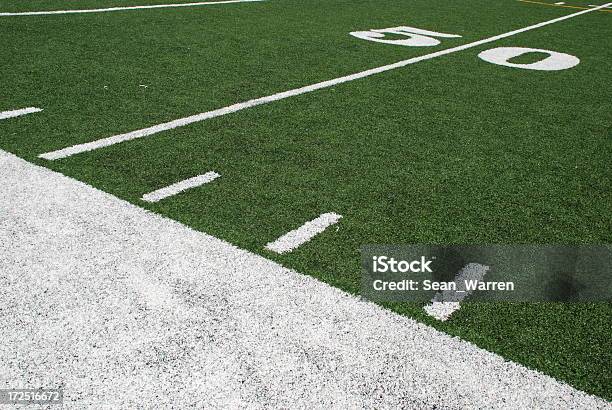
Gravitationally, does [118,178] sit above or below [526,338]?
above

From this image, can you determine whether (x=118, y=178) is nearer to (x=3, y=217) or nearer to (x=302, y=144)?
(x=3, y=217)

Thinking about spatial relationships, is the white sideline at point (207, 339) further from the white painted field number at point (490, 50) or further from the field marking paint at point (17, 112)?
the white painted field number at point (490, 50)

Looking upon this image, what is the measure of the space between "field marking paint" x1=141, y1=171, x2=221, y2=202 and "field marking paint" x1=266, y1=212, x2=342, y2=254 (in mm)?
736

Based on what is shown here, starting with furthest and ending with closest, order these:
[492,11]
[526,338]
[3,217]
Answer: [492,11], [3,217], [526,338]

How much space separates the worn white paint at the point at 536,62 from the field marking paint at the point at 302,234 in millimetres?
4563

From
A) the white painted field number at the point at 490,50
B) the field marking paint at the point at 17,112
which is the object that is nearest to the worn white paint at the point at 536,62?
the white painted field number at the point at 490,50

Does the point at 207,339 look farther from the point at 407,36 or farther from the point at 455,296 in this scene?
the point at 407,36

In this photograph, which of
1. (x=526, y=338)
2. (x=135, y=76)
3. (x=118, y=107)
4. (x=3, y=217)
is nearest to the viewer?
(x=526, y=338)

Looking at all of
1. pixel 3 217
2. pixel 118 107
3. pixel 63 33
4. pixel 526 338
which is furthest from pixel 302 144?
pixel 63 33

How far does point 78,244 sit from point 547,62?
6.08 m

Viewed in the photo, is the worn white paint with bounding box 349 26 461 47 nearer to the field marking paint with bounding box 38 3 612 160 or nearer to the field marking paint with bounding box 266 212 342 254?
the field marking paint with bounding box 38 3 612 160

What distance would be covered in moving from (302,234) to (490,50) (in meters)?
5.62

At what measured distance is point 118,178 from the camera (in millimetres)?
3479

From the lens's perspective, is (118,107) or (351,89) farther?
(351,89)
